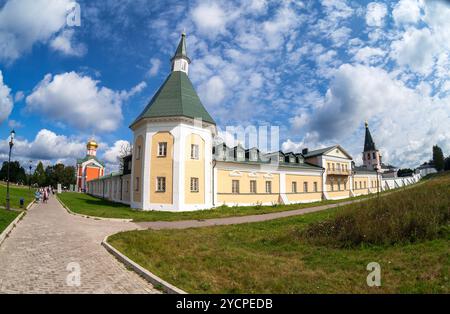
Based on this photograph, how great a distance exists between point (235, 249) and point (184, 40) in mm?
25644

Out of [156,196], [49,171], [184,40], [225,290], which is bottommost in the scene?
[225,290]

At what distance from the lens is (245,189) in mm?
26250

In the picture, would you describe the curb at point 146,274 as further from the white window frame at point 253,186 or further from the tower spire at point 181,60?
the tower spire at point 181,60

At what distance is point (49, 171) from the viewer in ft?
326

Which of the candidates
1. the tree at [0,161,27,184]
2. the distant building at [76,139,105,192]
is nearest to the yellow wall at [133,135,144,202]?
the distant building at [76,139,105,192]

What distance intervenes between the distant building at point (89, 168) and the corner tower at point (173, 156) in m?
51.0

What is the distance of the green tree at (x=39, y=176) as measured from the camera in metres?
94.3

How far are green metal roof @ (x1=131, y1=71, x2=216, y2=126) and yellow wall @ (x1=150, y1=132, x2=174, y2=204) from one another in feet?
6.33

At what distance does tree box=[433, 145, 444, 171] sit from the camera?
83.2m

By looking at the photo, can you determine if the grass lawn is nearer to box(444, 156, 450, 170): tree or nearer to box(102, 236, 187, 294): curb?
box(102, 236, 187, 294): curb

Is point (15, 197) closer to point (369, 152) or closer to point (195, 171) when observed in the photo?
point (195, 171)
